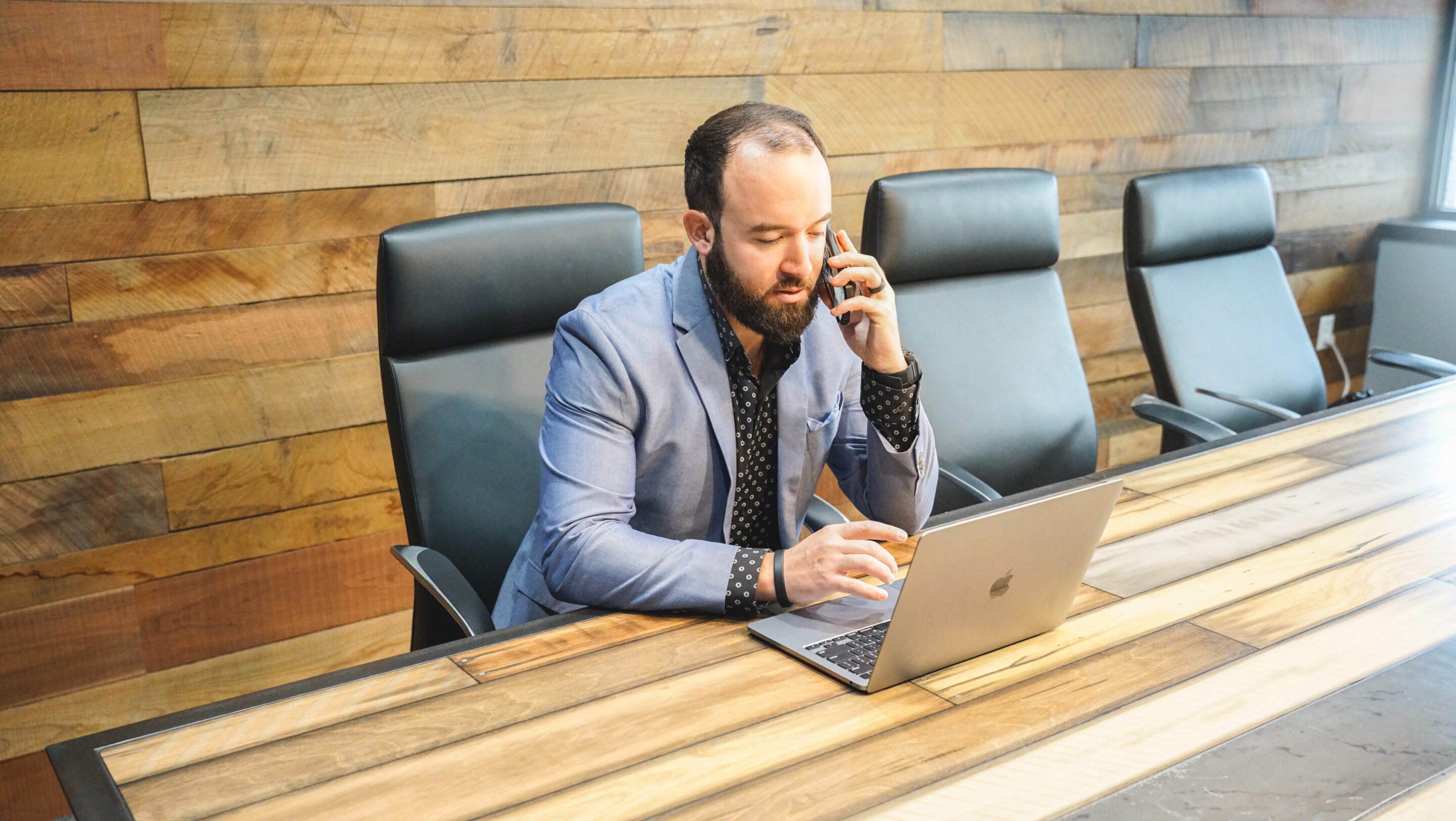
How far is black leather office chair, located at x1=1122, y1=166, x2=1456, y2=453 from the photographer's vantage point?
100 inches

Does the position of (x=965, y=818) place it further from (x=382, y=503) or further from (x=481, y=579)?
(x=382, y=503)

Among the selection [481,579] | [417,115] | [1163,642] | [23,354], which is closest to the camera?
[1163,642]

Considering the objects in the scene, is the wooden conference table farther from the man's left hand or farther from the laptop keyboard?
the man's left hand

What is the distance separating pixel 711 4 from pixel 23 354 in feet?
5.03

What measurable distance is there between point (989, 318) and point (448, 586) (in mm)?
1239

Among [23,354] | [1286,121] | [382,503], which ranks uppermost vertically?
[1286,121]

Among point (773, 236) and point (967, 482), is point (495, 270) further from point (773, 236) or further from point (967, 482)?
point (967, 482)

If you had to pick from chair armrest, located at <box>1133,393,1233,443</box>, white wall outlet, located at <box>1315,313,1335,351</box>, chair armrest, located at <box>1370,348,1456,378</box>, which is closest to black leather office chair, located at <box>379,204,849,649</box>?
chair armrest, located at <box>1133,393,1233,443</box>

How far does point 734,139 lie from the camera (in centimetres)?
152

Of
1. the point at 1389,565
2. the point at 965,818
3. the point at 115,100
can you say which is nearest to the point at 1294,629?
the point at 1389,565

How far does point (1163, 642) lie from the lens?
1291 millimetres

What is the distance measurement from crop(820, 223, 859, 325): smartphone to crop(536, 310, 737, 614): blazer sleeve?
0.28 m

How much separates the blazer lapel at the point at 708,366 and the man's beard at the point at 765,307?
41 mm

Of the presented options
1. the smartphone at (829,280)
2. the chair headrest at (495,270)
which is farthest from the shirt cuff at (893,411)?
the chair headrest at (495,270)
